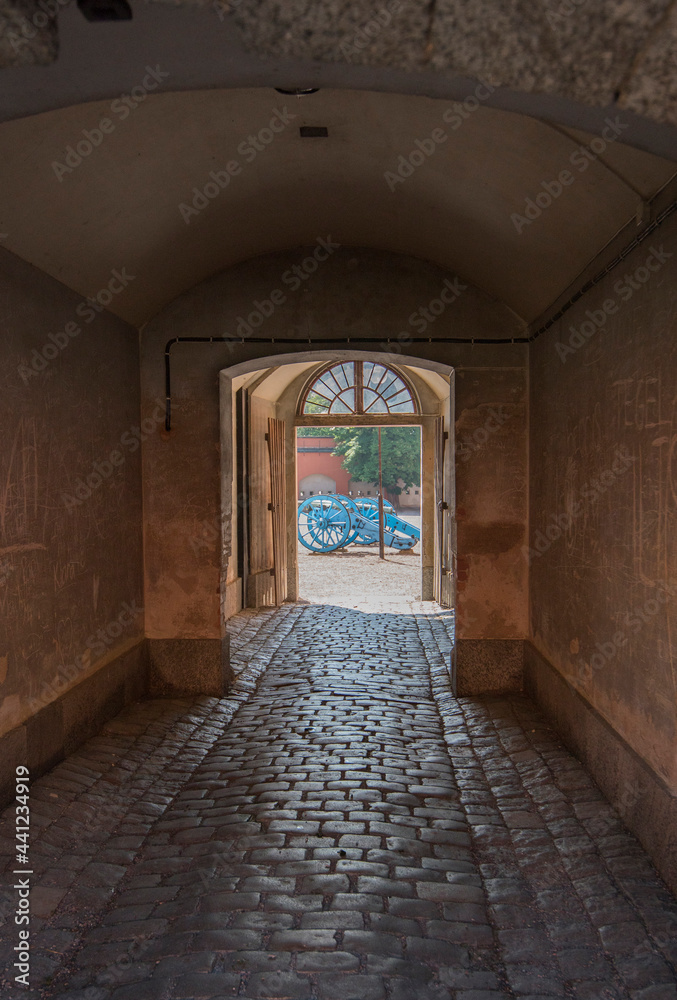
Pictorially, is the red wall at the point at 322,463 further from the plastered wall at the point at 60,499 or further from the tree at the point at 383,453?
the plastered wall at the point at 60,499

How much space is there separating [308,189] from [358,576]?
10.2 metres

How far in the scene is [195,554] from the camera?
5.83 metres

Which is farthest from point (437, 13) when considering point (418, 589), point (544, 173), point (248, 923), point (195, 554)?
point (418, 589)

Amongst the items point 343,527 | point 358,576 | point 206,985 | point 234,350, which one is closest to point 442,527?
point 358,576

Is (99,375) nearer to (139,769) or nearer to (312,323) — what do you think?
(312,323)

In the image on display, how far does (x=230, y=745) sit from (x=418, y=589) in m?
8.00

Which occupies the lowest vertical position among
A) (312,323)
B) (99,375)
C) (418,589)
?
(418,589)

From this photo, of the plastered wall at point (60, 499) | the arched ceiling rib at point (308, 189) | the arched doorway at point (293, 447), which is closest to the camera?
the arched ceiling rib at point (308, 189)

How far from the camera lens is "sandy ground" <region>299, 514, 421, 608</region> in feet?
36.8

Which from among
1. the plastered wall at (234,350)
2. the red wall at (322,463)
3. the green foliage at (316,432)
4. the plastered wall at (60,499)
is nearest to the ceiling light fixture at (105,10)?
the plastered wall at (60,499)

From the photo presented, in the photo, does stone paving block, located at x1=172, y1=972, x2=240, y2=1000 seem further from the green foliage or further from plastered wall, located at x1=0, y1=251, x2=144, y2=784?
the green foliage

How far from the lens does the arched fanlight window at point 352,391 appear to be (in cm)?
1118

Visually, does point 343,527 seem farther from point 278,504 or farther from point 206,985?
point 206,985

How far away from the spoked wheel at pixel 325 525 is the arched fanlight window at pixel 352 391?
7795mm
